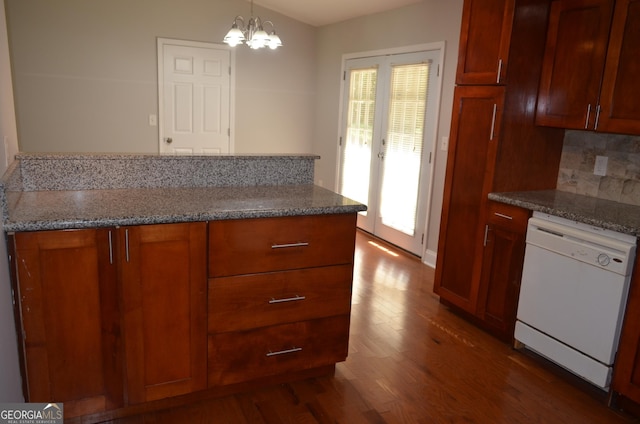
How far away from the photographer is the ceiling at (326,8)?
178 inches

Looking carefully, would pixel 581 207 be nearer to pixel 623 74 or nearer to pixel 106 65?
pixel 623 74

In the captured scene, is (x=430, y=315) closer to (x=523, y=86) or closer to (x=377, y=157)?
(x=523, y=86)

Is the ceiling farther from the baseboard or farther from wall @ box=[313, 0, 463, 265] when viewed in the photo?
the baseboard

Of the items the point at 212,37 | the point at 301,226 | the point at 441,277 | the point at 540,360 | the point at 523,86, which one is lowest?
the point at 540,360

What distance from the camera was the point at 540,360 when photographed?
107 inches

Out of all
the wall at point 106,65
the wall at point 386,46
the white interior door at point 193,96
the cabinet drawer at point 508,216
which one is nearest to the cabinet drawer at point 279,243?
the cabinet drawer at point 508,216

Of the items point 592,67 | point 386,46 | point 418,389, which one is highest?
point 386,46

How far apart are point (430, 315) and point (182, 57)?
4050mm

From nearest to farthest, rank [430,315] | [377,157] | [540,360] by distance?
[540,360] < [430,315] < [377,157]

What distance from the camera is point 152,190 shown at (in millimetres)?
2314

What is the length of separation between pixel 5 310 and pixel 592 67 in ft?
10.0

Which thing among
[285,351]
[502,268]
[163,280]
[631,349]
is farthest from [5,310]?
[631,349]

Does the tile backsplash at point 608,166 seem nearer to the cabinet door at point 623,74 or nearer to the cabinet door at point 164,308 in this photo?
the cabinet door at point 623,74

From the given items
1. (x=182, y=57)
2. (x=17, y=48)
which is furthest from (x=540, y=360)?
(x=17, y=48)
